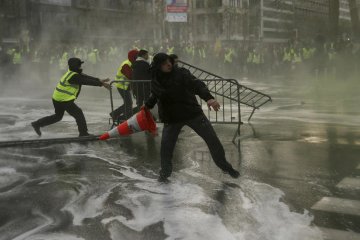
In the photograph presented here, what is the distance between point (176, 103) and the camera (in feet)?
18.9

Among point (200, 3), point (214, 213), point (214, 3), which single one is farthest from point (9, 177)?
point (200, 3)

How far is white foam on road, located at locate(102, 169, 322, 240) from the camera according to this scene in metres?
4.29

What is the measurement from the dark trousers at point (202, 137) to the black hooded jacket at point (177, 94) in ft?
0.32

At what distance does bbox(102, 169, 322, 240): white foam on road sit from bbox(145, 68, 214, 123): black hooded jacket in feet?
2.83

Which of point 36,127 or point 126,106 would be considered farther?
point 126,106

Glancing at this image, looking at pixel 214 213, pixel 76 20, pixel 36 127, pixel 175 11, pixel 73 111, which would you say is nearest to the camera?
pixel 214 213

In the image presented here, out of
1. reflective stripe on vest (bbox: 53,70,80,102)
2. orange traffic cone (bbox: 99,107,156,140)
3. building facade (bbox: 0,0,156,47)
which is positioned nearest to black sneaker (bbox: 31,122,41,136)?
reflective stripe on vest (bbox: 53,70,80,102)

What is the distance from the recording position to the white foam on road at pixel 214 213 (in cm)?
429

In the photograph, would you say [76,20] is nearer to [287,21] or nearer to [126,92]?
[126,92]

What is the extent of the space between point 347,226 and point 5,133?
7.73m

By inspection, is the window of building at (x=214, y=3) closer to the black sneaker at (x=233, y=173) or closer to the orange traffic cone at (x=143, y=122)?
the orange traffic cone at (x=143, y=122)

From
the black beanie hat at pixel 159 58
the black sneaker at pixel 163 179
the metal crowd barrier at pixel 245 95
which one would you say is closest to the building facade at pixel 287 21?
the metal crowd barrier at pixel 245 95

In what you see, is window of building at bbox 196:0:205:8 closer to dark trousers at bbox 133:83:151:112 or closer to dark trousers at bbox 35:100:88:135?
dark trousers at bbox 133:83:151:112

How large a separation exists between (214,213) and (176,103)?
153 cm
